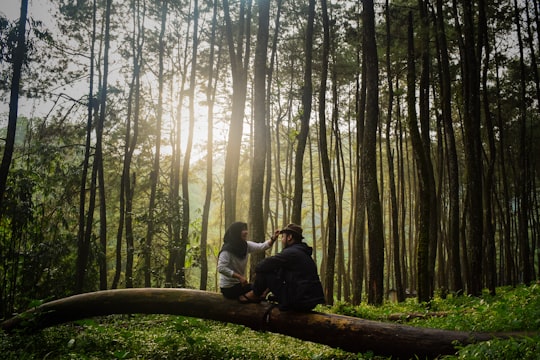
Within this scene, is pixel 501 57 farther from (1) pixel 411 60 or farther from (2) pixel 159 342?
(2) pixel 159 342

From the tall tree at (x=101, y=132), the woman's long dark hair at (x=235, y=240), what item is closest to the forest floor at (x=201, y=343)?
the woman's long dark hair at (x=235, y=240)

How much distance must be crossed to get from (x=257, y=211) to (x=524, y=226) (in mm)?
14493

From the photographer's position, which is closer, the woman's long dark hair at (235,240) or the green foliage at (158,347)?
the green foliage at (158,347)

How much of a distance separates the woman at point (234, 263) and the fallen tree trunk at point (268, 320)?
0.18m

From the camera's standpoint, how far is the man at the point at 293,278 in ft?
17.9

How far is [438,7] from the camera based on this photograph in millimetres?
11219

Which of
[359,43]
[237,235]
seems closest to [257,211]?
[237,235]

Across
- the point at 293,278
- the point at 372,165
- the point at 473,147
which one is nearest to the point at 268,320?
the point at 293,278

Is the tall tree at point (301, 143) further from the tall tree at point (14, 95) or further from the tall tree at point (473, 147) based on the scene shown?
the tall tree at point (14, 95)

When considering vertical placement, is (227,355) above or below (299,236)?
below

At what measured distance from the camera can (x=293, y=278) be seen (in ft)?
18.1

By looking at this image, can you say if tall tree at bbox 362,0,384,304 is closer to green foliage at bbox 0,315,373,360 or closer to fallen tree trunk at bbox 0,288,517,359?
green foliage at bbox 0,315,373,360

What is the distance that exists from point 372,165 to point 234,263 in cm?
508

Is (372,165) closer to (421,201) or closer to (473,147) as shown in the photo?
(421,201)
